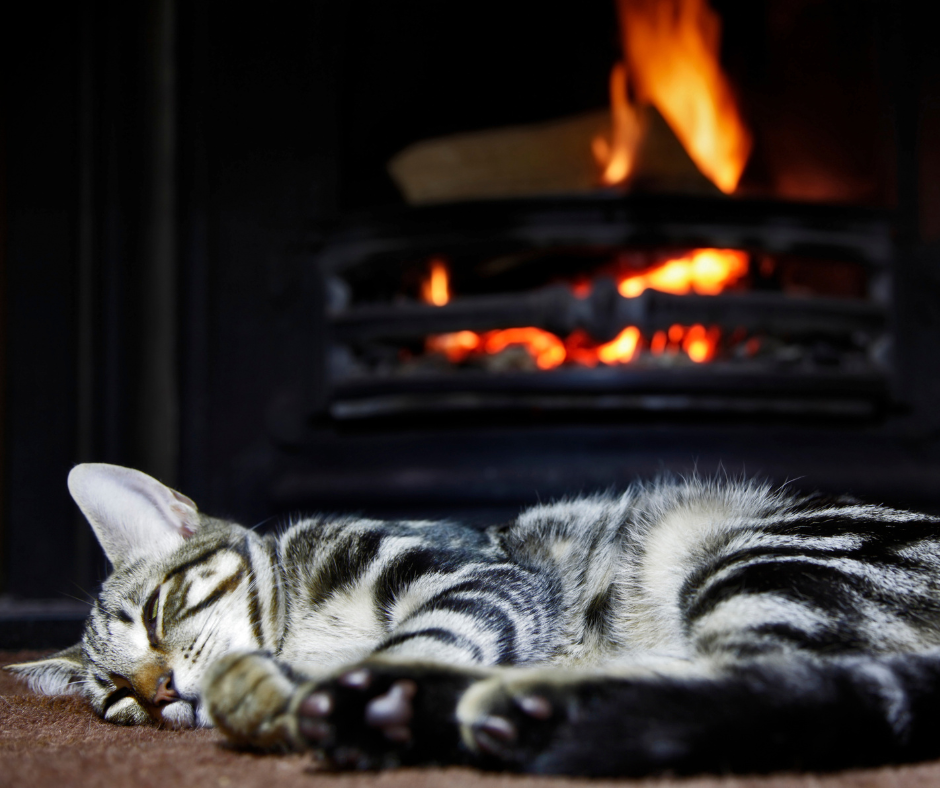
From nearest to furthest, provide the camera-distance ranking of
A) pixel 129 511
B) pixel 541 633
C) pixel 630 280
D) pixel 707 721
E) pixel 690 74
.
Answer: pixel 707 721 → pixel 541 633 → pixel 129 511 → pixel 630 280 → pixel 690 74

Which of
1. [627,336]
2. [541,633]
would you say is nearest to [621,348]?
[627,336]

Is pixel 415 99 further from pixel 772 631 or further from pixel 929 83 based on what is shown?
pixel 772 631

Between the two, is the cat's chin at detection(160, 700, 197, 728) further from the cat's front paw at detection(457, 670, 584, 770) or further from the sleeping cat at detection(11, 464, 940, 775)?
the cat's front paw at detection(457, 670, 584, 770)

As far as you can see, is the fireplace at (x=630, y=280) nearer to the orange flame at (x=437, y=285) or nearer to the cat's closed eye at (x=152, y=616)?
the orange flame at (x=437, y=285)

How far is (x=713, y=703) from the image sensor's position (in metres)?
0.60

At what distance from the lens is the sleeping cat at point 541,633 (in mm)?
604

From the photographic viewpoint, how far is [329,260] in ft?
5.26

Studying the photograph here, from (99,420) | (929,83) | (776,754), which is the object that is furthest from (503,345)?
(776,754)

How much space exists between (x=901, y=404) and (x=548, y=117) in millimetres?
874

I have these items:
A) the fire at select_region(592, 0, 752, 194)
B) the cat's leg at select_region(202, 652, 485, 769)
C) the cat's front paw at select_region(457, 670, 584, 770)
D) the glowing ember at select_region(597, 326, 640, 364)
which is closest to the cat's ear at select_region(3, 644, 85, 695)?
the cat's leg at select_region(202, 652, 485, 769)

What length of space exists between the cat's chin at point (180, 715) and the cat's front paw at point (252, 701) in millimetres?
219

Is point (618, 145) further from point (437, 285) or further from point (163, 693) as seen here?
point (163, 693)

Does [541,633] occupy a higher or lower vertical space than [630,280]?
lower

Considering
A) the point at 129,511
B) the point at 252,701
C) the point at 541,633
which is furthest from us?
the point at 129,511
